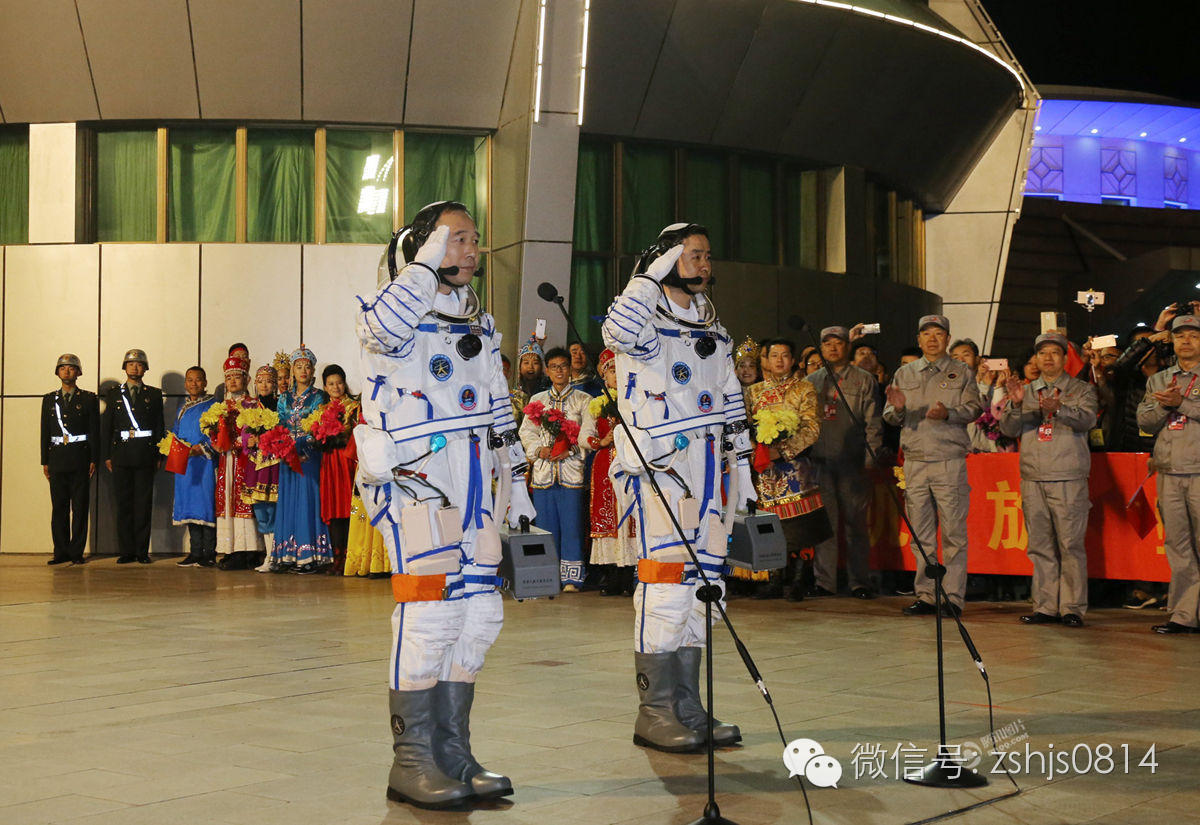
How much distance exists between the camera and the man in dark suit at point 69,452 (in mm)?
16484

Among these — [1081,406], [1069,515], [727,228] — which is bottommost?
[1069,515]

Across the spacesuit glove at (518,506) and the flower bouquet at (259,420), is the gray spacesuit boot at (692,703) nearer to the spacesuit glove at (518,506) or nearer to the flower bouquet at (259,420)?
the spacesuit glove at (518,506)

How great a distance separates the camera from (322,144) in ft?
60.0

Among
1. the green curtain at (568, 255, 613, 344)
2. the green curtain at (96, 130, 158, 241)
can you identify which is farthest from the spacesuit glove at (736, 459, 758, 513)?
the green curtain at (96, 130, 158, 241)

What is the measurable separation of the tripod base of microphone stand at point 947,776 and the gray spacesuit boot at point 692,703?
99 centimetres

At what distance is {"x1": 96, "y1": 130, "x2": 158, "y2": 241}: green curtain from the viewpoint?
1831cm

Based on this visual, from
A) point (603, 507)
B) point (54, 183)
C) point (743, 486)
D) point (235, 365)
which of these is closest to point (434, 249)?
point (743, 486)

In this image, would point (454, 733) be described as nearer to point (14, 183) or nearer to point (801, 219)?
point (14, 183)

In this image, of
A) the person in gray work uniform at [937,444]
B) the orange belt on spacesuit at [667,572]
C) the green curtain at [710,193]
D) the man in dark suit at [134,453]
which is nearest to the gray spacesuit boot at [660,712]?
the orange belt on spacesuit at [667,572]

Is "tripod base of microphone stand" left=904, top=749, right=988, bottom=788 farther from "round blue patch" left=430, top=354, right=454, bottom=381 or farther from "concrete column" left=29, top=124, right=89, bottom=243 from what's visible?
"concrete column" left=29, top=124, right=89, bottom=243

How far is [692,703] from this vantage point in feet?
21.4

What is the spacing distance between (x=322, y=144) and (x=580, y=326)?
423 cm

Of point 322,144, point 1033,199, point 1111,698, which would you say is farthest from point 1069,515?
point 1033,199

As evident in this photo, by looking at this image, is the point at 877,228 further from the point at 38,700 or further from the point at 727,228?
the point at 38,700
